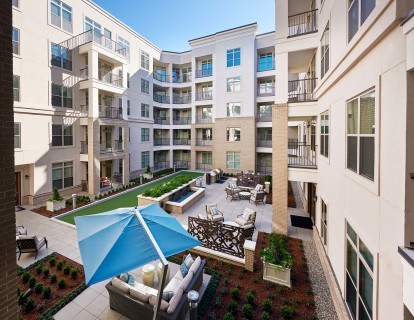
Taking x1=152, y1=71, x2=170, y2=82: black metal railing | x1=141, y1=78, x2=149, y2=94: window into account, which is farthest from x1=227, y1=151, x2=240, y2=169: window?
x1=152, y1=71, x2=170, y2=82: black metal railing

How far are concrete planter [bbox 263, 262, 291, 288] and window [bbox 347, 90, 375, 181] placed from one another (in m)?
4.14

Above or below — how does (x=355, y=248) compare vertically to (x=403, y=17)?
below

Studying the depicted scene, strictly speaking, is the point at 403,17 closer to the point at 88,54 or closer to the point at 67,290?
the point at 67,290

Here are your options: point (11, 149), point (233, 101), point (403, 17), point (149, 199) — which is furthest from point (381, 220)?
point (233, 101)

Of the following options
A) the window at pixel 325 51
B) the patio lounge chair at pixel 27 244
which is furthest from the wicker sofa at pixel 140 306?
the window at pixel 325 51

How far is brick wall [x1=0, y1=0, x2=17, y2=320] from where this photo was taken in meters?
3.35

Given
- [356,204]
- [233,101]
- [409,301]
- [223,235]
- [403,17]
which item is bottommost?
[223,235]

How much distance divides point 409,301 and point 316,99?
32.4 feet

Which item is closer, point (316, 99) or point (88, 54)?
point (316, 99)

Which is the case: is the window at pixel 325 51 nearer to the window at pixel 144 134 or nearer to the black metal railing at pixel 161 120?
the window at pixel 144 134

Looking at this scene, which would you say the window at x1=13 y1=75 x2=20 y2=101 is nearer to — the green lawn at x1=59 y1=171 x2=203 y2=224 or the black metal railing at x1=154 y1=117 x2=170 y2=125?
the green lawn at x1=59 y1=171 x2=203 y2=224

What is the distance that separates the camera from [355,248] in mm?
5246

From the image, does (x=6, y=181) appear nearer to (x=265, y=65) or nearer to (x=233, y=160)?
(x=233, y=160)

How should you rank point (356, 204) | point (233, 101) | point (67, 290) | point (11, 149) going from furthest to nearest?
1. point (233, 101)
2. point (67, 290)
3. point (356, 204)
4. point (11, 149)
